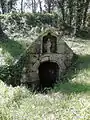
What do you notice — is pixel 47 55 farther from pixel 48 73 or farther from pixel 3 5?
pixel 3 5

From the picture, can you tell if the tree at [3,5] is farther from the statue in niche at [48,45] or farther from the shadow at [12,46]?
the statue in niche at [48,45]

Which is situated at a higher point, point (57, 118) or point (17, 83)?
point (57, 118)

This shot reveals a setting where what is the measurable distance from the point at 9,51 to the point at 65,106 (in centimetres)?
957

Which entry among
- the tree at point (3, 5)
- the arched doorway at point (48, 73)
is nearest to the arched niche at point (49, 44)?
the arched doorway at point (48, 73)

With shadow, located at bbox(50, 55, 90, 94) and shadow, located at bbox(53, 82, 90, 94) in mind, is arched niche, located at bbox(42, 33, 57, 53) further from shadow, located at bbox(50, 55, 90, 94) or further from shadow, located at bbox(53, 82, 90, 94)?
shadow, located at bbox(53, 82, 90, 94)

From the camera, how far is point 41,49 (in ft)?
53.9

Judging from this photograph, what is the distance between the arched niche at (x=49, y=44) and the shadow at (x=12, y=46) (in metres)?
1.66

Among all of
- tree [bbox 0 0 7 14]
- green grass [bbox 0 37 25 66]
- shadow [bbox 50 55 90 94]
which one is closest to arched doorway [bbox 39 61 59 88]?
shadow [bbox 50 55 90 94]

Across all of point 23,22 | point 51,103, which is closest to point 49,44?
point 51,103

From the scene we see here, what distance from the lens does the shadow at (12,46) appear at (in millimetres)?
17641

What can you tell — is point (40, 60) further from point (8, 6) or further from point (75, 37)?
point (8, 6)

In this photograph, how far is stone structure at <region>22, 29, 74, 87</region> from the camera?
16297 mm

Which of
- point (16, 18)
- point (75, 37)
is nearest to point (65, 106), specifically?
point (75, 37)

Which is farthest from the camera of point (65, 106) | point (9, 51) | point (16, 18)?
point (16, 18)
